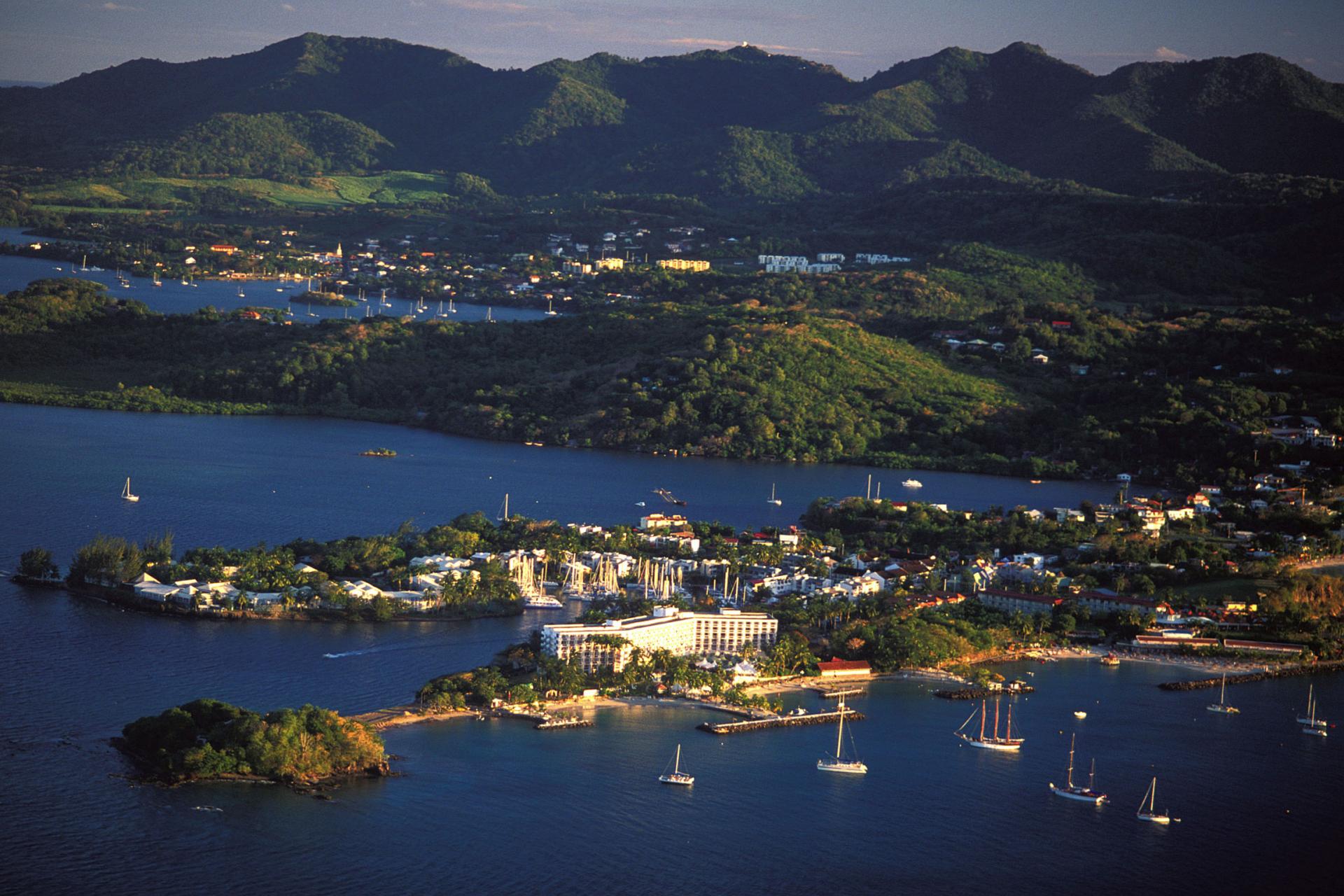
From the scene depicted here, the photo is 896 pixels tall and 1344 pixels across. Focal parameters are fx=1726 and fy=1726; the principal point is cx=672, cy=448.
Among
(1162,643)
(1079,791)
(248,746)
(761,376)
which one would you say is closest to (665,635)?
(1079,791)

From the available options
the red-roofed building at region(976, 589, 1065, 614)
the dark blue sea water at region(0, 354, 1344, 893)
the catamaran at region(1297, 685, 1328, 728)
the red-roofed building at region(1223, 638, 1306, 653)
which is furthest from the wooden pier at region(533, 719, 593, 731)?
the red-roofed building at region(1223, 638, 1306, 653)

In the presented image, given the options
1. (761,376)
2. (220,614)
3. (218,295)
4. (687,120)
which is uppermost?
(687,120)

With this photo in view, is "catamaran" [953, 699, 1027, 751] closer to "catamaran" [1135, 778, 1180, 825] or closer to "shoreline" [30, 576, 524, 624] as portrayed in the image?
"catamaran" [1135, 778, 1180, 825]

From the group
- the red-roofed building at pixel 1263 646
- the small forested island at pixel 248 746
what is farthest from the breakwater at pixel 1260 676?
the small forested island at pixel 248 746

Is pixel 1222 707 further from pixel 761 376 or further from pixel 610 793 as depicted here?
pixel 761 376

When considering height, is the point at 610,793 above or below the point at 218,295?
below

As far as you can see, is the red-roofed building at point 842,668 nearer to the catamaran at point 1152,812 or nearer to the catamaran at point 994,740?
the catamaran at point 994,740

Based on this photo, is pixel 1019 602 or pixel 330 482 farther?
pixel 330 482
